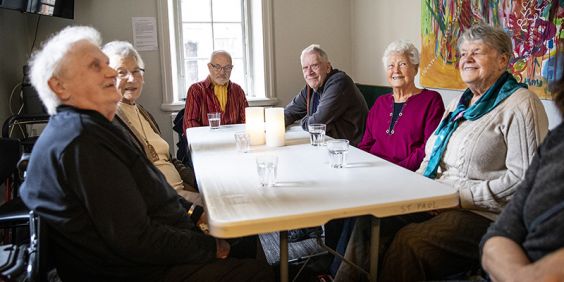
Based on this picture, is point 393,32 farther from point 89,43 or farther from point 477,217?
point 89,43

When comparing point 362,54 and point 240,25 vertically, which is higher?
point 240,25

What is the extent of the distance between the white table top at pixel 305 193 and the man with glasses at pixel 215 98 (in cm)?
131

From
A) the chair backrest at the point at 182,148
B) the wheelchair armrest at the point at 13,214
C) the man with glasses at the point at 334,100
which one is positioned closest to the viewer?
the wheelchair armrest at the point at 13,214

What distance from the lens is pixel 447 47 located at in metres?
3.00

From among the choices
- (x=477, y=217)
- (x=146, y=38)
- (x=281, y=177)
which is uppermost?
(x=146, y=38)

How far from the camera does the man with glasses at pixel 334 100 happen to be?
8.62 feet

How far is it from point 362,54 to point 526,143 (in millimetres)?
3008

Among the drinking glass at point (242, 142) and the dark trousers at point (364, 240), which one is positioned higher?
the drinking glass at point (242, 142)

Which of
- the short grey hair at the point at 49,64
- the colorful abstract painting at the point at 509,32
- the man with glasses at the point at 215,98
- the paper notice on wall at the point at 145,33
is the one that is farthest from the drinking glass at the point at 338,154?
the paper notice on wall at the point at 145,33

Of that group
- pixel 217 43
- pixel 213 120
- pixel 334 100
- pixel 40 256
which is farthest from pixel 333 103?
pixel 217 43

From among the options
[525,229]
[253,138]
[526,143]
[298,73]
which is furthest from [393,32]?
[525,229]

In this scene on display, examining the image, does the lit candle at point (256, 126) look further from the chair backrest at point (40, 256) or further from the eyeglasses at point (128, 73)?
the chair backrest at point (40, 256)

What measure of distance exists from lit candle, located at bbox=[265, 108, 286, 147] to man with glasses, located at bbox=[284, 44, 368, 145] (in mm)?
540

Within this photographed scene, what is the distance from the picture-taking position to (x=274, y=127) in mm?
2086
